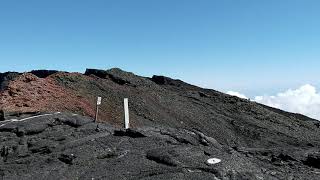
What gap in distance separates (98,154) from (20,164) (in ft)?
6.90

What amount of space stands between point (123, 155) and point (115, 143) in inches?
41.1

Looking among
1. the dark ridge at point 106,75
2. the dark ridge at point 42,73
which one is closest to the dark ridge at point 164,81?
the dark ridge at point 106,75

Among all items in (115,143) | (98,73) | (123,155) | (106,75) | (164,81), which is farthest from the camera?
(164,81)

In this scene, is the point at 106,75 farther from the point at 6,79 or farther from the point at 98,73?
the point at 6,79

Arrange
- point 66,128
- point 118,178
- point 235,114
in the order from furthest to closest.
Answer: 1. point 235,114
2. point 66,128
3. point 118,178

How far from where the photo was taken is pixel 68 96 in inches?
973

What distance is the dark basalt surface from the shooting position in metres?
12.9

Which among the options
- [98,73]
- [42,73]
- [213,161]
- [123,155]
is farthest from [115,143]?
[42,73]

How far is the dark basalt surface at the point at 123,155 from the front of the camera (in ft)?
42.4

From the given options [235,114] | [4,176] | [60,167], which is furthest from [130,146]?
[235,114]

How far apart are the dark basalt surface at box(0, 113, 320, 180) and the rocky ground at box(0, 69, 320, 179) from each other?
1.0 inches

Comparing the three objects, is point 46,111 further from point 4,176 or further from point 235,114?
point 235,114

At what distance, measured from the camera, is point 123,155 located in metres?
14.2

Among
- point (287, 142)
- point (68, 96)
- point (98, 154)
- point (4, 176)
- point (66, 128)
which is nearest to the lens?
point (4, 176)
